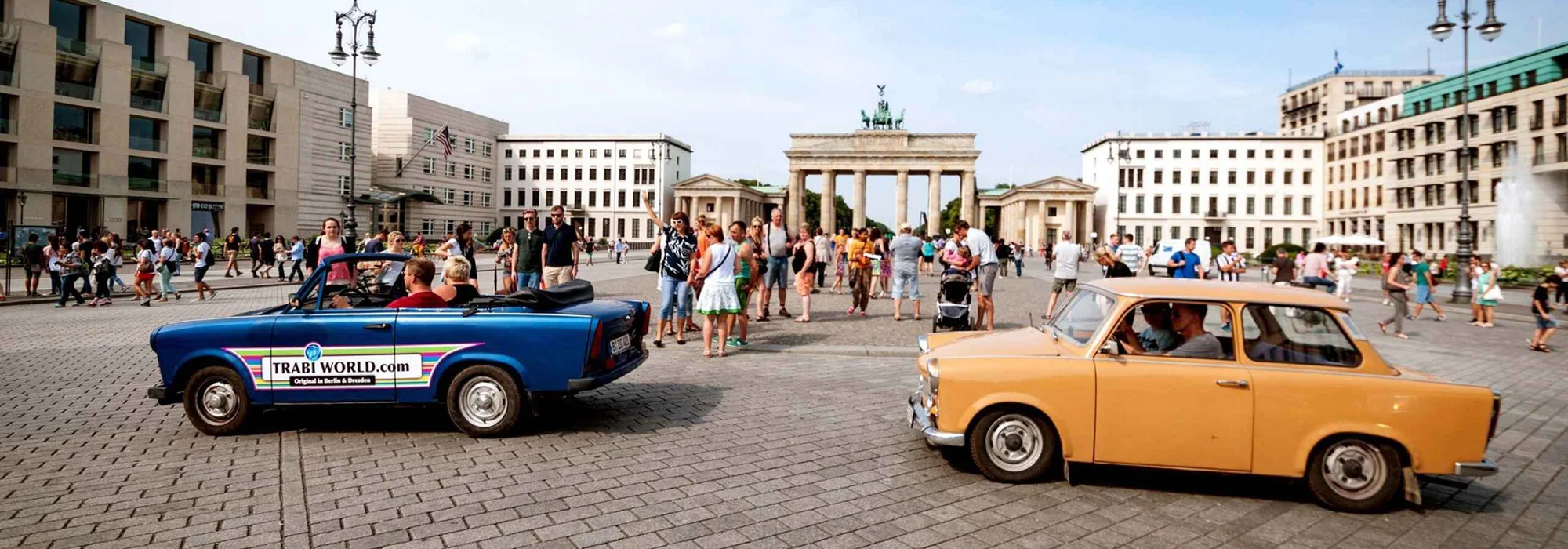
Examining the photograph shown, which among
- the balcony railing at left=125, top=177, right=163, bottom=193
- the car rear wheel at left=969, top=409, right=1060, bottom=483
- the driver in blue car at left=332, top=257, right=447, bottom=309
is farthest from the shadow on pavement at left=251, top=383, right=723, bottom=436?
the balcony railing at left=125, top=177, right=163, bottom=193

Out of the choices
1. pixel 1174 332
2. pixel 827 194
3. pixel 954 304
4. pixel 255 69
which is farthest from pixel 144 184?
pixel 1174 332

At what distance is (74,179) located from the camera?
1818 inches

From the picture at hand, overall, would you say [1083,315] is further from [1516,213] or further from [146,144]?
[1516,213]

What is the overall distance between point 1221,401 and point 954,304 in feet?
22.1

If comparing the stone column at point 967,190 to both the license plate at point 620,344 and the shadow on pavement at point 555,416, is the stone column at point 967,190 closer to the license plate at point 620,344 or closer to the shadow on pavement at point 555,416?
the shadow on pavement at point 555,416

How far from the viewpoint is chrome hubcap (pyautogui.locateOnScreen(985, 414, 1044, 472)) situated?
5.17 metres

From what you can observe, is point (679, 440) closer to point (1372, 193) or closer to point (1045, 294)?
point (1045, 294)

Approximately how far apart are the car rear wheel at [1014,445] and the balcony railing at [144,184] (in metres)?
58.2

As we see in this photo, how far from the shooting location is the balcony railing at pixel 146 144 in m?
49.3

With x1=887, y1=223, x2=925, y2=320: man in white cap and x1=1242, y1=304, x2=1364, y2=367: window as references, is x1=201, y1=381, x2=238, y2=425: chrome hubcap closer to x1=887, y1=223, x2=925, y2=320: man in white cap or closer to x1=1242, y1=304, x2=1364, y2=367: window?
x1=1242, y1=304, x2=1364, y2=367: window

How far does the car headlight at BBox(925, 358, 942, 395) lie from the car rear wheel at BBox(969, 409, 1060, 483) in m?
0.34

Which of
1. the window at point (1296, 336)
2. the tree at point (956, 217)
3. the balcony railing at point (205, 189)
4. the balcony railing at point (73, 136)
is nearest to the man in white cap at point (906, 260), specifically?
the window at point (1296, 336)

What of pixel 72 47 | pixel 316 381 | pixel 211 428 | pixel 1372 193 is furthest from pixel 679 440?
pixel 1372 193

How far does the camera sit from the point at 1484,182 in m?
61.6
